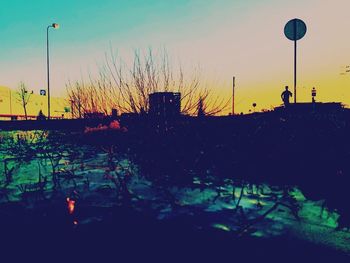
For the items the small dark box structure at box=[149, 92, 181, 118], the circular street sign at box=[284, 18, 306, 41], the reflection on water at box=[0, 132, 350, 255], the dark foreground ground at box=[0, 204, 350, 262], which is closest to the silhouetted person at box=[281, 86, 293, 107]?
the circular street sign at box=[284, 18, 306, 41]

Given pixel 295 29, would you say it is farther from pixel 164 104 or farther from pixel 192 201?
pixel 192 201

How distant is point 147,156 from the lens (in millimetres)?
7312

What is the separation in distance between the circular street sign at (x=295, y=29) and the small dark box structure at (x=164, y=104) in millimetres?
3546

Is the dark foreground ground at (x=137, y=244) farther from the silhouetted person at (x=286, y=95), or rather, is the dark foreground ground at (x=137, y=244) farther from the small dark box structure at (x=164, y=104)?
the silhouetted person at (x=286, y=95)

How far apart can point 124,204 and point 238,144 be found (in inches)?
124

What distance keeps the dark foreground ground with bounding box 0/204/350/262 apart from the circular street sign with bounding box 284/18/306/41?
7.22 meters

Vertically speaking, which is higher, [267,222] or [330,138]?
[330,138]

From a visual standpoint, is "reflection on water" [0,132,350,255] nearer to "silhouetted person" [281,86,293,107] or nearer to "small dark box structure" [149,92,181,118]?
"small dark box structure" [149,92,181,118]

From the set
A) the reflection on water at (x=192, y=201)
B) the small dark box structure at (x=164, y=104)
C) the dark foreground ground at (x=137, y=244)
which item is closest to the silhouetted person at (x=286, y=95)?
the small dark box structure at (x=164, y=104)

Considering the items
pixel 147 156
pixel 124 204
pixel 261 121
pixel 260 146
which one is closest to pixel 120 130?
pixel 147 156

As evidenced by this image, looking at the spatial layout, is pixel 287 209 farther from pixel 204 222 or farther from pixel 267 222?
pixel 204 222

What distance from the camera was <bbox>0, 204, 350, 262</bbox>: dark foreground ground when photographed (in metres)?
2.55

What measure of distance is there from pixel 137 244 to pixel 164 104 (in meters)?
6.32

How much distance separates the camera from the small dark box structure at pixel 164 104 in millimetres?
8747
